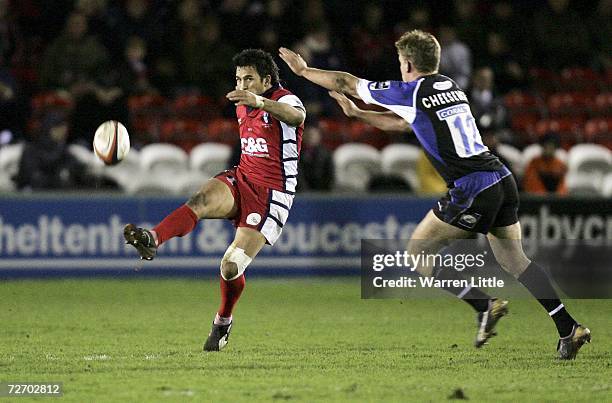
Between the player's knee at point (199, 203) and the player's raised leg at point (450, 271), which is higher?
the player's knee at point (199, 203)

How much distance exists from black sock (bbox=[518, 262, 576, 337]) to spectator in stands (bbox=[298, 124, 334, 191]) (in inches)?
277

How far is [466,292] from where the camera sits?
8289 millimetres

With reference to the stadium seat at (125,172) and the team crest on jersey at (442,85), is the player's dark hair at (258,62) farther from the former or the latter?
the stadium seat at (125,172)

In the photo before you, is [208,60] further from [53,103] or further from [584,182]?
[584,182]

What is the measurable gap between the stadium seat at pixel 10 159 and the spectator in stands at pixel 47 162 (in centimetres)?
29

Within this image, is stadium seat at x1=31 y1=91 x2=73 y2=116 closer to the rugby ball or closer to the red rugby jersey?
the rugby ball

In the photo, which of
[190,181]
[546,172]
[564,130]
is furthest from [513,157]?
[190,181]

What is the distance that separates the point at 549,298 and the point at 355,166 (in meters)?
7.64

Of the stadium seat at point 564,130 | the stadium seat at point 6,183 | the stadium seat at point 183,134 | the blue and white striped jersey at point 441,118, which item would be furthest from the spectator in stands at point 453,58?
the blue and white striped jersey at point 441,118

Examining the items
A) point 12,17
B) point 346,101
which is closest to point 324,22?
point 12,17

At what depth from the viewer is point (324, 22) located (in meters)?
16.9

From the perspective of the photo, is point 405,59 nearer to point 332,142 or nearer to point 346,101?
point 346,101

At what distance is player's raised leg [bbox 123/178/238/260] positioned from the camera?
293 inches

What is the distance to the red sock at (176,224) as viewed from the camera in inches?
305
